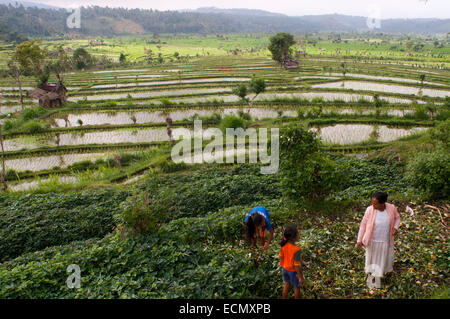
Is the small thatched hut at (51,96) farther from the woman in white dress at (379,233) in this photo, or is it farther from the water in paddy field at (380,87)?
the woman in white dress at (379,233)

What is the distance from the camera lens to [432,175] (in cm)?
732

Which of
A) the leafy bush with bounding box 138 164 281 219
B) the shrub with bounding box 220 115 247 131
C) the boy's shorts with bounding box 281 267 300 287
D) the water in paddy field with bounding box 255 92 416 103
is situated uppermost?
the water in paddy field with bounding box 255 92 416 103

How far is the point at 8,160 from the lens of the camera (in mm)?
14961

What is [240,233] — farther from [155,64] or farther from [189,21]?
[189,21]

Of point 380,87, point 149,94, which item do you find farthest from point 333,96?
point 149,94

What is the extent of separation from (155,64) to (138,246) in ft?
146

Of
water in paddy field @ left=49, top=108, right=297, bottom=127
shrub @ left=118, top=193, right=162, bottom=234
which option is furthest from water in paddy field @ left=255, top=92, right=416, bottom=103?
shrub @ left=118, top=193, right=162, bottom=234

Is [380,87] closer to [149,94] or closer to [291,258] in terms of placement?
[149,94]

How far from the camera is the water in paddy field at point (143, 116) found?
2005cm

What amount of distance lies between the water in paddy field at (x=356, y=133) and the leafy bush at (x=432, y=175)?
6767mm

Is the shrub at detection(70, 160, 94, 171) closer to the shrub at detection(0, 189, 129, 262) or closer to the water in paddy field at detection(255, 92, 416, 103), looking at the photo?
the shrub at detection(0, 189, 129, 262)

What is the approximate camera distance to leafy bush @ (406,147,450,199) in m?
7.19

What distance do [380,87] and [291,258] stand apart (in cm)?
2661

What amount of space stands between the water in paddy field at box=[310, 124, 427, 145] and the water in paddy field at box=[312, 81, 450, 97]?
10.3m
